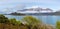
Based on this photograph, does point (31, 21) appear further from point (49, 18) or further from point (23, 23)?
point (49, 18)

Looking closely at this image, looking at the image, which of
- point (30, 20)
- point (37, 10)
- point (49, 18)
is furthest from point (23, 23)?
point (49, 18)

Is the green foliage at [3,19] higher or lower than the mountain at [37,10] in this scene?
lower

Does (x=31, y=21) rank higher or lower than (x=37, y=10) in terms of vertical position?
lower

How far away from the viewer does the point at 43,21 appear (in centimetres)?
185

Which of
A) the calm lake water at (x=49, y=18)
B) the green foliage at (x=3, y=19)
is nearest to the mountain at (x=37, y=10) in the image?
the calm lake water at (x=49, y=18)

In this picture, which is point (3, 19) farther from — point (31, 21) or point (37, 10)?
point (37, 10)

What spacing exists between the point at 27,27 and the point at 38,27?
0.16m

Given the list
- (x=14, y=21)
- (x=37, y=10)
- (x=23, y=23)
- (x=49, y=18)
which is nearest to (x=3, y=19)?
(x=14, y=21)

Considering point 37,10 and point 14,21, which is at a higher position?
point 37,10

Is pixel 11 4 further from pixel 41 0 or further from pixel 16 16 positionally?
pixel 41 0

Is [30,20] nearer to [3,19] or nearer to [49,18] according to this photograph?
[49,18]

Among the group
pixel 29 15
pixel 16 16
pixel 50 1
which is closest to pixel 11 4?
pixel 16 16

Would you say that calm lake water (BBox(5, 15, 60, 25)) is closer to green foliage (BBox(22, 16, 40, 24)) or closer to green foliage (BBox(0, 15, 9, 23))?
green foliage (BBox(22, 16, 40, 24))

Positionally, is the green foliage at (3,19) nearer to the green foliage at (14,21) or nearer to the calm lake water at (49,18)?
the green foliage at (14,21)
